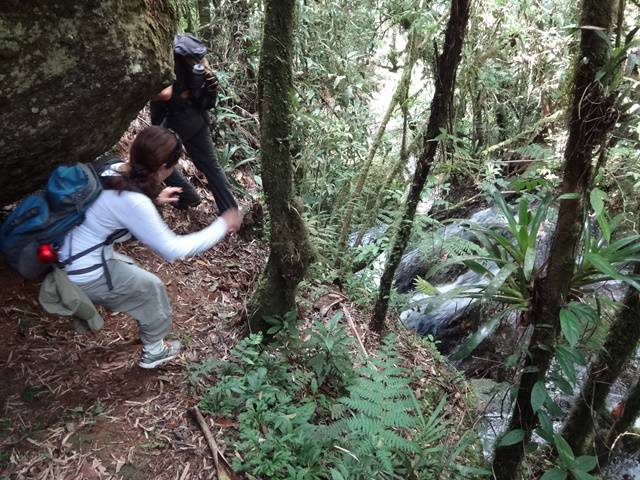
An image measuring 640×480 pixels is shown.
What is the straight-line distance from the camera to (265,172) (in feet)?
10.8

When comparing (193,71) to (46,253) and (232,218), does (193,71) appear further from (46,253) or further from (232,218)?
(46,253)

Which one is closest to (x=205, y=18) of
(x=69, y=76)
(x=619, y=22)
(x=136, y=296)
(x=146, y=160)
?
(x=69, y=76)

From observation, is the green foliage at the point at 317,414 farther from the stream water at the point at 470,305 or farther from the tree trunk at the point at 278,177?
the stream water at the point at 470,305

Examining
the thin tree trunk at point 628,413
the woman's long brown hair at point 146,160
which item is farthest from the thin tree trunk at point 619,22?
the thin tree trunk at point 628,413

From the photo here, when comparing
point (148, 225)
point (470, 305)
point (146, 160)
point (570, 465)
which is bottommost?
point (470, 305)

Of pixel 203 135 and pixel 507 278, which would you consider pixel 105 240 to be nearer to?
pixel 203 135

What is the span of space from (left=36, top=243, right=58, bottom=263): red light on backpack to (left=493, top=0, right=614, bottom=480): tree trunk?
2.76 meters

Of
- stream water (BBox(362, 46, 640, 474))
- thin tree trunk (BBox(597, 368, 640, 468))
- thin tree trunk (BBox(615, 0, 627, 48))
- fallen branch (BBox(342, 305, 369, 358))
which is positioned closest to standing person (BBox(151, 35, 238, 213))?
fallen branch (BBox(342, 305, 369, 358))

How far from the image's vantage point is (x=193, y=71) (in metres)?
3.96

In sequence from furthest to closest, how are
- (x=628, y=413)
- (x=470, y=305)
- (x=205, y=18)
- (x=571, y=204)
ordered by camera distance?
1. (x=205, y=18)
2. (x=470, y=305)
3. (x=628, y=413)
4. (x=571, y=204)

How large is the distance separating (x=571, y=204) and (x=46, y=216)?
9.25 ft

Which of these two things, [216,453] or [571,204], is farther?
[216,453]

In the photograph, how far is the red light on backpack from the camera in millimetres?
2609

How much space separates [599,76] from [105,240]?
2729 millimetres
